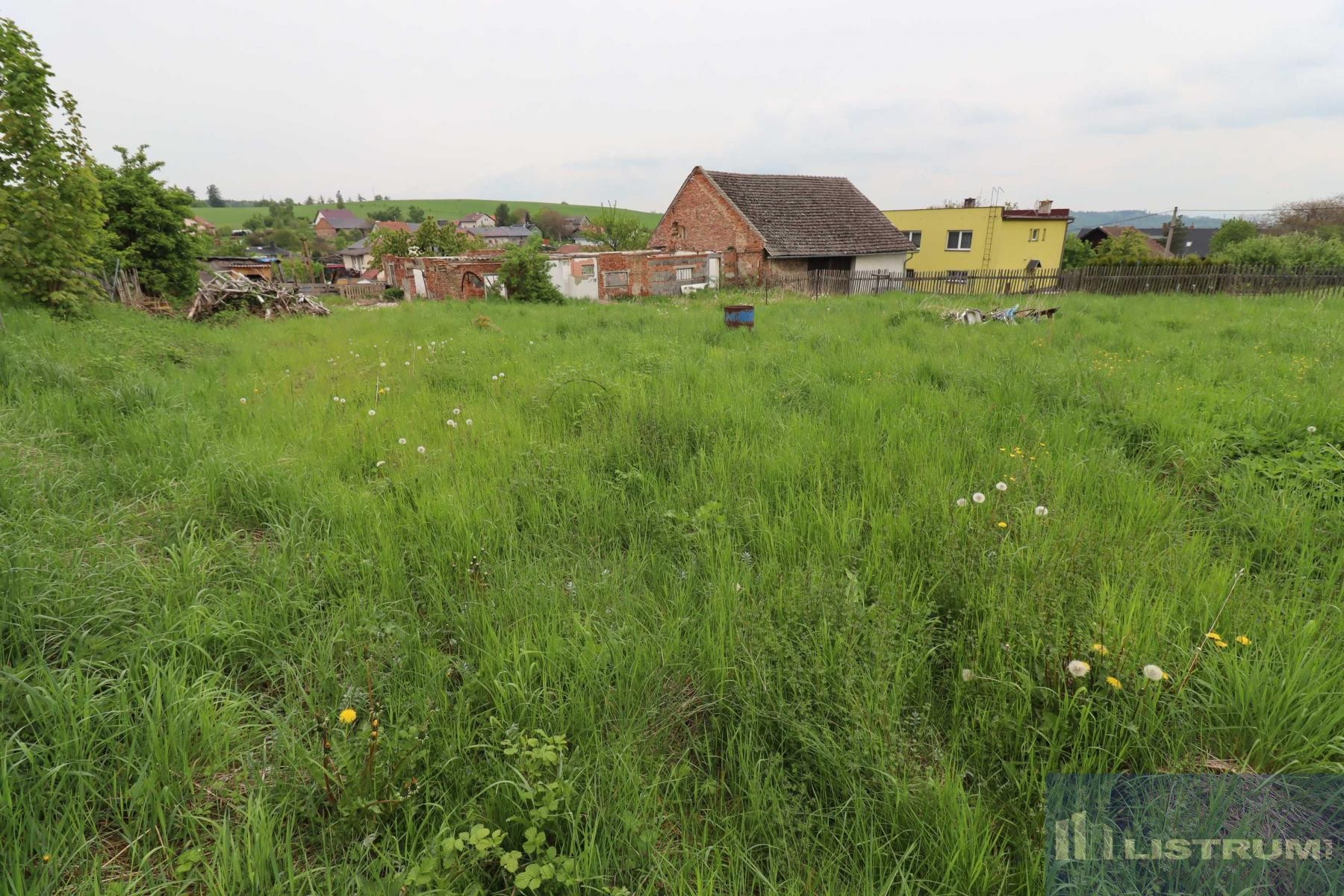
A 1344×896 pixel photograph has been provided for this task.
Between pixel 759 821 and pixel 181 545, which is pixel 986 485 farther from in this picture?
pixel 181 545

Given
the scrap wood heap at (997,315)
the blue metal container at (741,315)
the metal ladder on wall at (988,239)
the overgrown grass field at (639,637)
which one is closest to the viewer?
the overgrown grass field at (639,637)

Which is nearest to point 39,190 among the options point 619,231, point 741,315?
point 741,315

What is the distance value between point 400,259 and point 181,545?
33397 millimetres

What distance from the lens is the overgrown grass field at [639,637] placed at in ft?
5.39

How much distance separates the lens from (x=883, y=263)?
27969mm

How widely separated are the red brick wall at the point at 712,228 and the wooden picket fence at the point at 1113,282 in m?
2.17

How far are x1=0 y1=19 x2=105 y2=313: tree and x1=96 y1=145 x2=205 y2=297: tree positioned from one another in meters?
5.77

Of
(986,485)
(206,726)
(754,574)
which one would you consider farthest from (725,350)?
(206,726)

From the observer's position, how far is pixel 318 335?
1162cm

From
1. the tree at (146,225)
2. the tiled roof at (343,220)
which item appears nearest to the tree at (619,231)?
the tree at (146,225)

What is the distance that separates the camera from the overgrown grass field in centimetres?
164

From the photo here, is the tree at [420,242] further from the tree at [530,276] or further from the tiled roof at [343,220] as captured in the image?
the tiled roof at [343,220]

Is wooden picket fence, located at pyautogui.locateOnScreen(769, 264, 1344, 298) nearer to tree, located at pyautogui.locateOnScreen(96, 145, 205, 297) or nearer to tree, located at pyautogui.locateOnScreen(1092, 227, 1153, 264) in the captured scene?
tree, located at pyautogui.locateOnScreen(96, 145, 205, 297)

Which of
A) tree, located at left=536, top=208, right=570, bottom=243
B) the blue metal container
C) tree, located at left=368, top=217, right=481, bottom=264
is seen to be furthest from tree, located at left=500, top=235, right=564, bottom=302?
tree, located at left=536, top=208, right=570, bottom=243
